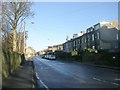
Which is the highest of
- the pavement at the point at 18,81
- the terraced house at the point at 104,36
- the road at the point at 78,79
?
the terraced house at the point at 104,36

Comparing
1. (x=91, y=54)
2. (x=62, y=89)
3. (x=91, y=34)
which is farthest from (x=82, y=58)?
(x=62, y=89)

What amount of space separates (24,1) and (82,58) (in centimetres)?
2243

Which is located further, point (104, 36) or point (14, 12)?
point (104, 36)

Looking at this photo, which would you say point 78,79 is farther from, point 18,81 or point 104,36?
point 104,36

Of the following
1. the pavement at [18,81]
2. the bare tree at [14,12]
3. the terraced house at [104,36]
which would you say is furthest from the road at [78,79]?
the terraced house at [104,36]

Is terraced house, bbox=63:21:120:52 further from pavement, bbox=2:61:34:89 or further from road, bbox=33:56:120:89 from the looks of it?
pavement, bbox=2:61:34:89

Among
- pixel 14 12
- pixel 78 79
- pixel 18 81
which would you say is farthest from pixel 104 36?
pixel 18 81

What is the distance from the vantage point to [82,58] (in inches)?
2798

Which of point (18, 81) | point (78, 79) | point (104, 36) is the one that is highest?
point (104, 36)

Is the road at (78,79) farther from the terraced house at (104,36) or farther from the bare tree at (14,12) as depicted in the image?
the terraced house at (104,36)

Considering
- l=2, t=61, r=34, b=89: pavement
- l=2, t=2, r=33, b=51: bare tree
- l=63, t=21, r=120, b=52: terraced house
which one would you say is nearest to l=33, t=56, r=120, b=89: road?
l=2, t=61, r=34, b=89: pavement

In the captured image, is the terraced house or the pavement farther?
the terraced house

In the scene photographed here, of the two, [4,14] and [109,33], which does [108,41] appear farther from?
[4,14]

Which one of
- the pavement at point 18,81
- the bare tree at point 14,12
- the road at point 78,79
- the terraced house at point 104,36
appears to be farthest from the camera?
the terraced house at point 104,36
